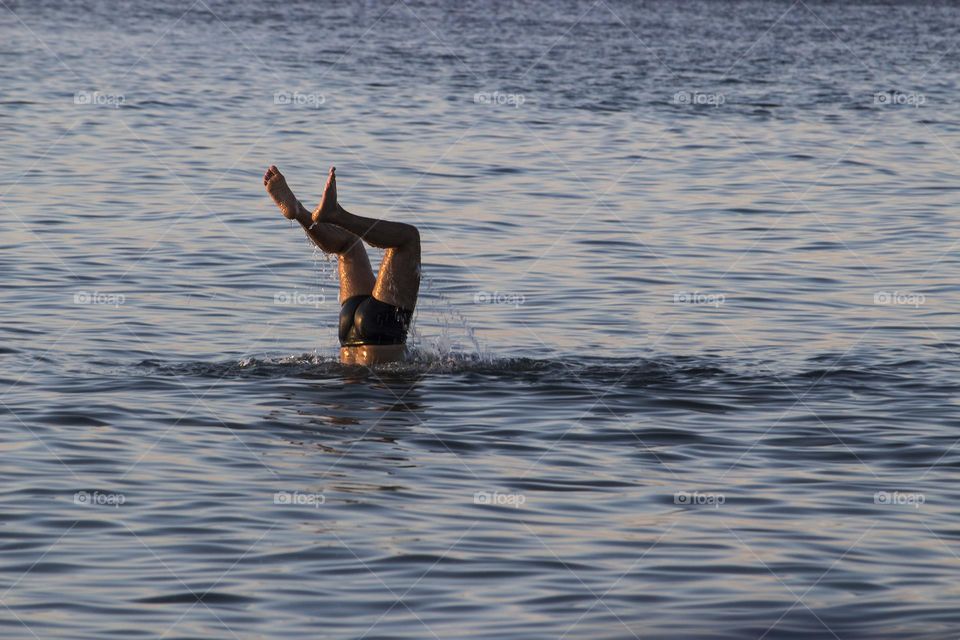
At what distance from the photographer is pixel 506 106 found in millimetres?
32000
